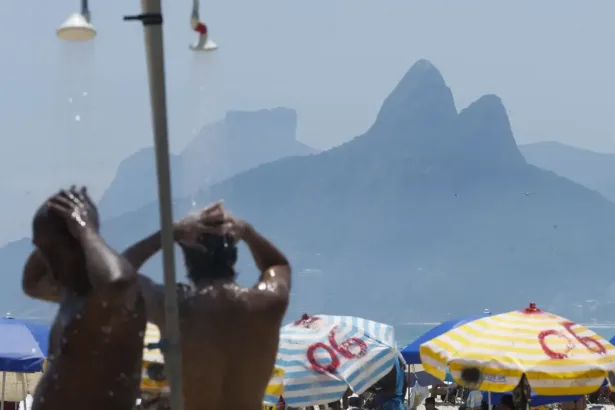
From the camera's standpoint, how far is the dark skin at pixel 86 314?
333cm

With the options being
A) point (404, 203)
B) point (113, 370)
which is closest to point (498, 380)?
point (113, 370)

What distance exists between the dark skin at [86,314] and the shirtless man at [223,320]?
0.61m

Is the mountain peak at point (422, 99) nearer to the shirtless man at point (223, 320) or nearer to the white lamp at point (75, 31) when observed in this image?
the shirtless man at point (223, 320)

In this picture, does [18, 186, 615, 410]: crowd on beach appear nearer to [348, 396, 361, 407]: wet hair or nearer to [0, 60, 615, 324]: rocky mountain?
[348, 396, 361, 407]: wet hair

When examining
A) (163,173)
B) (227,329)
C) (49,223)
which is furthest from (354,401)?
(163,173)

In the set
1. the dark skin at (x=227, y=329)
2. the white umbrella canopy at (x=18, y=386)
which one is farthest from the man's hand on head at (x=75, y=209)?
the white umbrella canopy at (x=18, y=386)

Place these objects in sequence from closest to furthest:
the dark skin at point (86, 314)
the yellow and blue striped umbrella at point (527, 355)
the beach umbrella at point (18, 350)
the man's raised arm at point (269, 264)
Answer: the dark skin at point (86, 314)
the man's raised arm at point (269, 264)
the yellow and blue striped umbrella at point (527, 355)
the beach umbrella at point (18, 350)

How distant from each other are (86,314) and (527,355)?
193 inches

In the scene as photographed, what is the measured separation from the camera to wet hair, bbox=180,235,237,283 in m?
4.11

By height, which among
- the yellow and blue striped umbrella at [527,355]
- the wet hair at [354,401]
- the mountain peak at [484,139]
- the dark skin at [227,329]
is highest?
the dark skin at [227,329]

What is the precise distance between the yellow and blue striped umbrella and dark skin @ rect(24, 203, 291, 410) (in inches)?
148

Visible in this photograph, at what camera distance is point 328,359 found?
8797 mm

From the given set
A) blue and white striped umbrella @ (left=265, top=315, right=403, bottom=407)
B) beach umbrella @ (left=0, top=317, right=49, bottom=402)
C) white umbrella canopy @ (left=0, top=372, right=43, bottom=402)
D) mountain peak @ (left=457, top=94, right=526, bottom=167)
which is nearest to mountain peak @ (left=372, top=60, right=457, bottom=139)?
mountain peak @ (left=457, top=94, right=526, bottom=167)

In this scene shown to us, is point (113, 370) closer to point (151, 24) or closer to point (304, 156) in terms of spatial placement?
point (151, 24)
